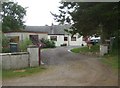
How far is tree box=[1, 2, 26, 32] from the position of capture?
149 ft

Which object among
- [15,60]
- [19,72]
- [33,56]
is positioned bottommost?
[19,72]

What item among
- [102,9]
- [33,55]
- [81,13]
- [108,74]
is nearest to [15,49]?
[33,55]

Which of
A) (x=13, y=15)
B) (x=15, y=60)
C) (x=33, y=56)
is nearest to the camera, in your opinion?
(x=15, y=60)

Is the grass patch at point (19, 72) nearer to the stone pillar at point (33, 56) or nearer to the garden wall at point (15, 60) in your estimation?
the garden wall at point (15, 60)

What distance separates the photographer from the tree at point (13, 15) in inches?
1788

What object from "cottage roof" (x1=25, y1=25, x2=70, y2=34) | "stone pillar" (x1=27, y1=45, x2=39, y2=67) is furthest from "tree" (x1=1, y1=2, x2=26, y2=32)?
"stone pillar" (x1=27, y1=45, x2=39, y2=67)

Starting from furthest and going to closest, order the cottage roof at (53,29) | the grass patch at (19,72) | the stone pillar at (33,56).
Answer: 1. the cottage roof at (53,29)
2. the stone pillar at (33,56)
3. the grass patch at (19,72)

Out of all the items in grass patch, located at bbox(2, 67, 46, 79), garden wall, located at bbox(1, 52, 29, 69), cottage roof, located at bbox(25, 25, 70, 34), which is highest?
cottage roof, located at bbox(25, 25, 70, 34)

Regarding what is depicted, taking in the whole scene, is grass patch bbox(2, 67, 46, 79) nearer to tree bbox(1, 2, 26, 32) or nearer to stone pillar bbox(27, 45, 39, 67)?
stone pillar bbox(27, 45, 39, 67)

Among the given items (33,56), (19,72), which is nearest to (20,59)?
(33,56)

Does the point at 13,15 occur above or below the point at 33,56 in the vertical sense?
above

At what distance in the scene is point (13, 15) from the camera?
156 feet

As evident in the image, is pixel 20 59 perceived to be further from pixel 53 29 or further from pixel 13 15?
pixel 53 29

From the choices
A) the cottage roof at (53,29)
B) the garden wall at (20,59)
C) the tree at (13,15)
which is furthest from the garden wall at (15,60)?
the cottage roof at (53,29)
